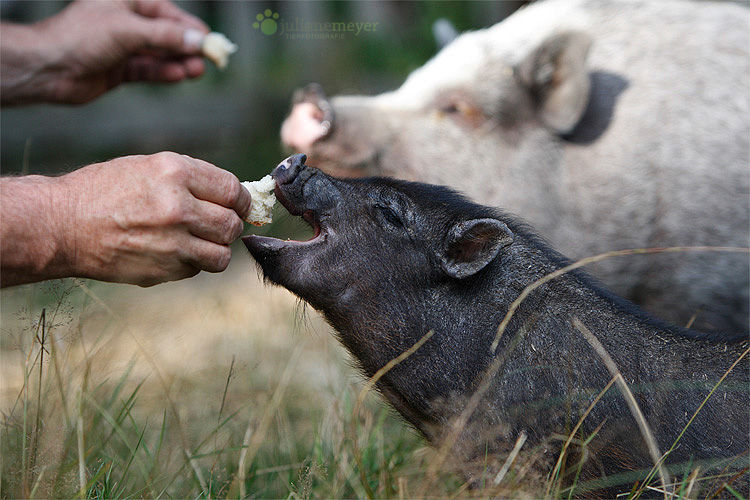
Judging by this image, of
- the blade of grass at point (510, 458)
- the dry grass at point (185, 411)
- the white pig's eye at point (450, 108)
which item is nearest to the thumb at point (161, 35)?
the dry grass at point (185, 411)

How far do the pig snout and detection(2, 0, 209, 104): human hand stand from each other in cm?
53

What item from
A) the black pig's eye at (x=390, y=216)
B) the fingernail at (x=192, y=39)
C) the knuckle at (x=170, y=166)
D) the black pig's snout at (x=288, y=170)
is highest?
the fingernail at (x=192, y=39)

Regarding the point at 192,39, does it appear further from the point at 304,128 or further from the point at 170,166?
the point at 170,166

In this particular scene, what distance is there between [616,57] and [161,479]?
10.0ft

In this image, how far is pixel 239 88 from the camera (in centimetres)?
790

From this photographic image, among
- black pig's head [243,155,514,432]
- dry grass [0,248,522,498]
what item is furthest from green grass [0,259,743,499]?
black pig's head [243,155,514,432]

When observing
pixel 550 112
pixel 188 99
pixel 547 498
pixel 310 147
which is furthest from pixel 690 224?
pixel 188 99

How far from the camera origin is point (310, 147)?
402 cm

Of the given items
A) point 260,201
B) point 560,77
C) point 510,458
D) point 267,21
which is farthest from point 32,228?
point 267,21

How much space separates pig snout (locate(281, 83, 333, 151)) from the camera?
3984 mm

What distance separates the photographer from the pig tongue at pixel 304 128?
400 cm

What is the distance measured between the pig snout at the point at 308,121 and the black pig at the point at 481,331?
4.84ft

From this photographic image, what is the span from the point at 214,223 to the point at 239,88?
5991 millimetres

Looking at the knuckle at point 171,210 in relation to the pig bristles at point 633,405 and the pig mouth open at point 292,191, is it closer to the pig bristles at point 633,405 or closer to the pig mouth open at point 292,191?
the pig mouth open at point 292,191
